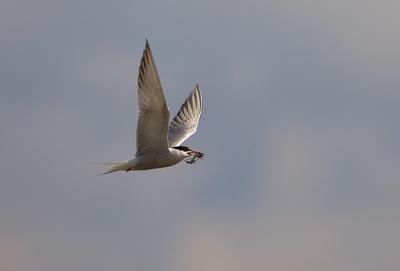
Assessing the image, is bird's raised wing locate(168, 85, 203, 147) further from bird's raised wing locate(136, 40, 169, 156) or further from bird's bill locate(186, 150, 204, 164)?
bird's raised wing locate(136, 40, 169, 156)

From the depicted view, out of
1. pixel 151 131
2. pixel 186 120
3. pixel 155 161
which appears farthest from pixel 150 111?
pixel 186 120

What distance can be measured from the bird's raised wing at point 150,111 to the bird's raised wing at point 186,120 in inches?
157

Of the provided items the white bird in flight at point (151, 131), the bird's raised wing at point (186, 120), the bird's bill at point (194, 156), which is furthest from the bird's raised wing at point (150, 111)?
the bird's raised wing at point (186, 120)

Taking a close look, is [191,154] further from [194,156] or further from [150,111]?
[150,111]

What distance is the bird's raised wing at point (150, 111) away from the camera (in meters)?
25.2

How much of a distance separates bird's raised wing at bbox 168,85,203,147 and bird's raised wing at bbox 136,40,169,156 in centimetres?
400

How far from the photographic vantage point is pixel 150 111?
26062 millimetres

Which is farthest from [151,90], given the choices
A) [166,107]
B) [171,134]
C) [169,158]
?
[171,134]

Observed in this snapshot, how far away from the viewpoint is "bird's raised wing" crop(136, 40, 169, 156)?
2519cm

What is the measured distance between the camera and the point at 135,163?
89.7 feet

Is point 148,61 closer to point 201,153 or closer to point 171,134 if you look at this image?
point 201,153

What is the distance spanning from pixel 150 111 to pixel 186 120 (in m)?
6.77

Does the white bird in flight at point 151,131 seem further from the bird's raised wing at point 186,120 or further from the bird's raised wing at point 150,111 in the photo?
the bird's raised wing at point 186,120

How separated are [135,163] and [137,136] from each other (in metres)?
0.78
